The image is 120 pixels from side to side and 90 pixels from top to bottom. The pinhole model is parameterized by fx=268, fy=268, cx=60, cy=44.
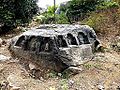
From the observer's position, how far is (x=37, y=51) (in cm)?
698

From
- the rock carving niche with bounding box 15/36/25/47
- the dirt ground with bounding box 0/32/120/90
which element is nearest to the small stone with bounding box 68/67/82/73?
the dirt ground with bounding box 0/32/120/90

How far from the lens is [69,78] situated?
654cm

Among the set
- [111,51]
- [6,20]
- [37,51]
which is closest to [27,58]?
[37,51]

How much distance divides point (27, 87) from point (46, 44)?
4.19 ft

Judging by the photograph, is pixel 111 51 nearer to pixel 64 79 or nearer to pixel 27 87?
pixel 64 79

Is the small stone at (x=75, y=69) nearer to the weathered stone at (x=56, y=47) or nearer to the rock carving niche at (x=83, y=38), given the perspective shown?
the weathered stone at (x=56, y=47)

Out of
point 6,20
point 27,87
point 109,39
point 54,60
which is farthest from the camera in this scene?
point 6,20

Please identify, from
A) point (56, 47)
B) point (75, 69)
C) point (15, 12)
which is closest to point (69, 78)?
point (75, 69)

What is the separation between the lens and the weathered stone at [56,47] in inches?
267

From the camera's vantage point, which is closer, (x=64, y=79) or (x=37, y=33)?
(x=64, y=79)

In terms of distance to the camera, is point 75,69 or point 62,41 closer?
point 75,69

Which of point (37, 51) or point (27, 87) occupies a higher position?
point (37, 51)

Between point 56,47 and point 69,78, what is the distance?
0.84 m

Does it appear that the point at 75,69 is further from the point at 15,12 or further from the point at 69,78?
the point at 15,12
